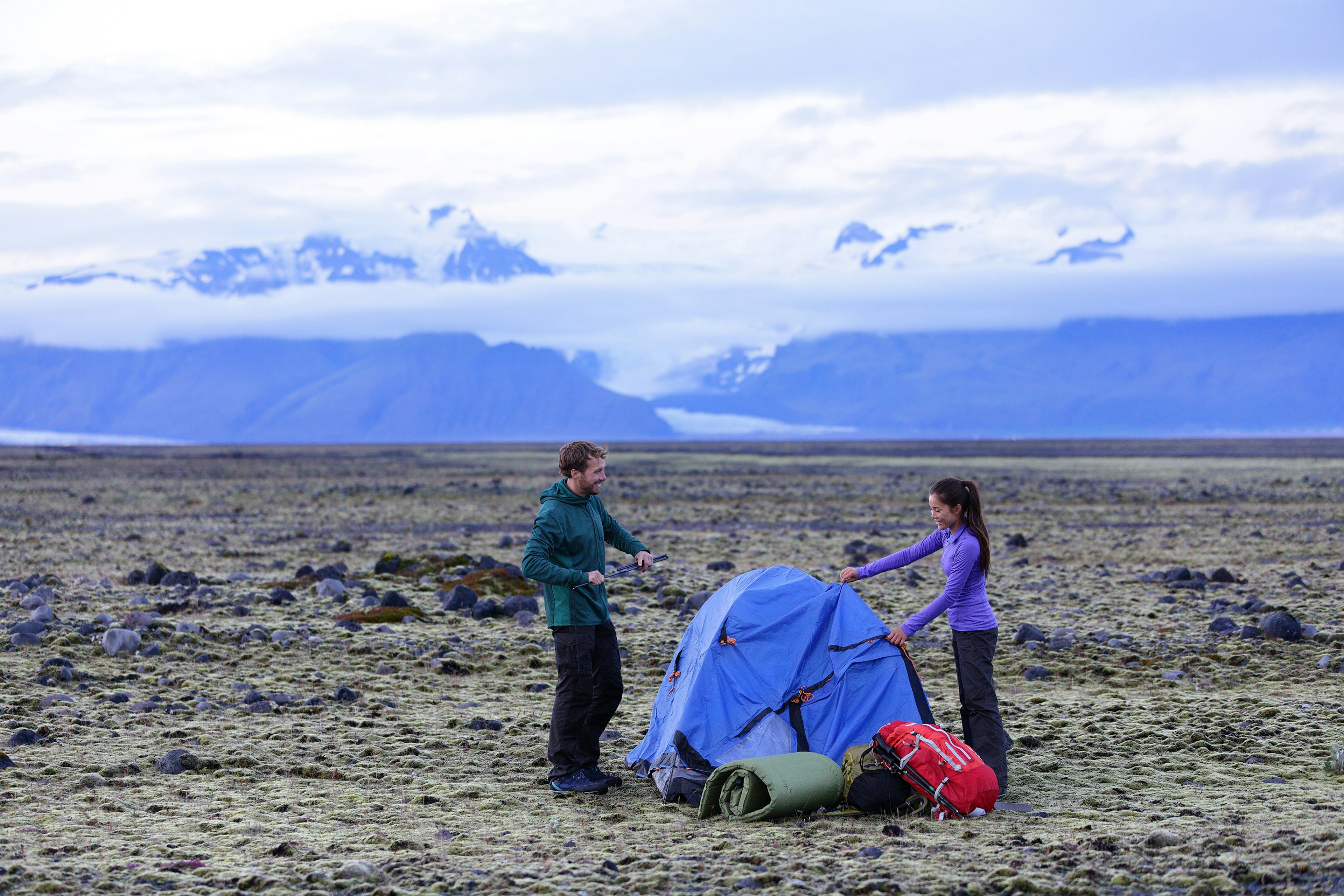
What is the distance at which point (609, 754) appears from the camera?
31.3 feet

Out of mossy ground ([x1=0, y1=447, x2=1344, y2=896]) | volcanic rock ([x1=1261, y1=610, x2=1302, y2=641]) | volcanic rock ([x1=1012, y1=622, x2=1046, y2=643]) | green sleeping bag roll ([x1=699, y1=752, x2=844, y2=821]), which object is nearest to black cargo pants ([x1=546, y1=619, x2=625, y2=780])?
mossy ground ([x1=0, y1=447, x2=1344, y2=896])

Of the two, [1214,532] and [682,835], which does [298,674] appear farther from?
[1214,532]

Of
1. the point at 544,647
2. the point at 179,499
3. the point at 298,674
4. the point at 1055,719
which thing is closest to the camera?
the point at 1055,719

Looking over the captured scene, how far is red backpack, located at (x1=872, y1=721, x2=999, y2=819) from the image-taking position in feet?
24.5

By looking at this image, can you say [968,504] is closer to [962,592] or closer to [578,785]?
[962,592]

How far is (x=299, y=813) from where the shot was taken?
7.61 m

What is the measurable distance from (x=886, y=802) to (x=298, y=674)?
6793 millimetres

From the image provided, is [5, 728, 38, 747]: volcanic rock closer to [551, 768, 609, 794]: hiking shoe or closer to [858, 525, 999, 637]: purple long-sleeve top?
[551, 768, 609, 794]: hiking shoe

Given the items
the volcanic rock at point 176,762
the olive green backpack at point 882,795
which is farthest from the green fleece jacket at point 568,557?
the volcanic rock at point 176,762

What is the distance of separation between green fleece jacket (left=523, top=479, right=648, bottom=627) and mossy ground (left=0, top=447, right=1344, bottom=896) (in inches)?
50.9

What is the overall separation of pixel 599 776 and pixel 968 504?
3.25 m

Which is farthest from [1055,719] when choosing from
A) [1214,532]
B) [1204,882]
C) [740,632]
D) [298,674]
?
[1214,532]

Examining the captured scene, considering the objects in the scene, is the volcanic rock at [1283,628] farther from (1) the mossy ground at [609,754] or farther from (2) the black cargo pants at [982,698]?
(2) the black cargo pants at [982,698]

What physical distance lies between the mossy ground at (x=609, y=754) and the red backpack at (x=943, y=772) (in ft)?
0.71
